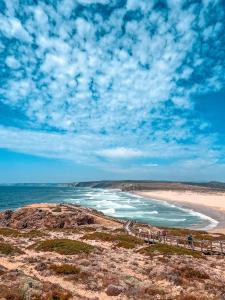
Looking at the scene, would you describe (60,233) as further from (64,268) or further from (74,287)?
(74,287)

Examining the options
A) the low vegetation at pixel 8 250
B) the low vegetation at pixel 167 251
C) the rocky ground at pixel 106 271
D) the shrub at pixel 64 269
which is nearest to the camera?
the rocky ground at pixel 106 271

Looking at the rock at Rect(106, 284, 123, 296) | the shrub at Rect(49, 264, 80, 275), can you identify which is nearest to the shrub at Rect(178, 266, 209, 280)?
the rock at Rect(106, 284, 123, 296)

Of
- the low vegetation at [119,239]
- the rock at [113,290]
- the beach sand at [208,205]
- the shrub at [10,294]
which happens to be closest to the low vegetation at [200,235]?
the low vegetation at [119,239]

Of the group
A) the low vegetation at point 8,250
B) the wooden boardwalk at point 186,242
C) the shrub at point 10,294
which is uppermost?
the low vegetation at point 8,250

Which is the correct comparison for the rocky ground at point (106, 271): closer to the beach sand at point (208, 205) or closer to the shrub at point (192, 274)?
the shrub at point (192, 274)

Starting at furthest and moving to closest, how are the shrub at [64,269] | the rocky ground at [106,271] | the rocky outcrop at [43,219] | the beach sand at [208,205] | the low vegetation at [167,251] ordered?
1. the beach sand at [208,205]
2. the rocky outcrop at [43,219]
3. the low vegetation at [167,251]
4. the shrub at [64,269]
5. the rocky ground at [106,271]

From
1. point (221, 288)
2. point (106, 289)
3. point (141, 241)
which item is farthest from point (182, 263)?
point (141, 241)

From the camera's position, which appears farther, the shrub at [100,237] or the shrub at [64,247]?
the shrub at [100,237]

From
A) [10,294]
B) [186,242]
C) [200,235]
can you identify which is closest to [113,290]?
[10,294]
